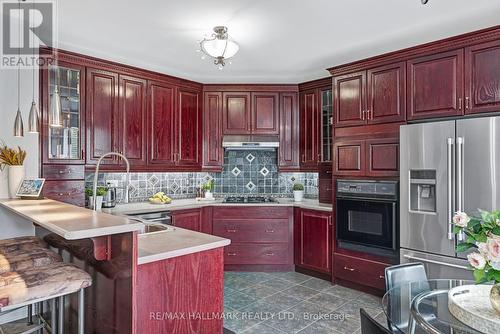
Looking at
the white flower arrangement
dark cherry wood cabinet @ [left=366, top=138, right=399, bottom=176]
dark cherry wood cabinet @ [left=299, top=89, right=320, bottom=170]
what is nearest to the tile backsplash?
dark cherry wood cabinet @ [left=299, top=89, right=320, bottom=170]

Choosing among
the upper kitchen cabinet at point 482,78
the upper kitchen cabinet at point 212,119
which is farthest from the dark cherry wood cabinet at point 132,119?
the upper kitchen cabinet at point 482,78

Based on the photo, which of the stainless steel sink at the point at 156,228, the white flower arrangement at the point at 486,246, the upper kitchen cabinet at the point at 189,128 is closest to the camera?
the white flower arrangement at the point at 486,246

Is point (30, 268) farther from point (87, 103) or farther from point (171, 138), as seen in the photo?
point (171, 138)

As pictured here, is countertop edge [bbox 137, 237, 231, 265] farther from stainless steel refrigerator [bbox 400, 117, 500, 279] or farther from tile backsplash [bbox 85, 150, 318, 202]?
tile backsplash [bbox 85, 150, 318, 202]

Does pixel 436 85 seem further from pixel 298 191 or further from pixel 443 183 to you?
pixel 298 191

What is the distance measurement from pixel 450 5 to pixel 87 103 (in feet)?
11.0

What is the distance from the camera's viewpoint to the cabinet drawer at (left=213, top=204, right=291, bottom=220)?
13.5 ft

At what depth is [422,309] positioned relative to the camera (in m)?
1.54

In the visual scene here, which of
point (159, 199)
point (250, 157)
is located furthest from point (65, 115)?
point (250, 157)

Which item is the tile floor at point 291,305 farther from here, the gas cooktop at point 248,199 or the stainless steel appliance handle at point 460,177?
the stainless steel appliance handle at point 460,177

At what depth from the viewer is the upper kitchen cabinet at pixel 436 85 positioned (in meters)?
2.77

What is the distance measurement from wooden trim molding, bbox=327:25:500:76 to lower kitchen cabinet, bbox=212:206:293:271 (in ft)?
5.99

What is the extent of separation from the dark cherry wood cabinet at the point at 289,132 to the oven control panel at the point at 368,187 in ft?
3.27

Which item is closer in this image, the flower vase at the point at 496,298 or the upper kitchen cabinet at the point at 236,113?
the flower vase at the point at 496,298
